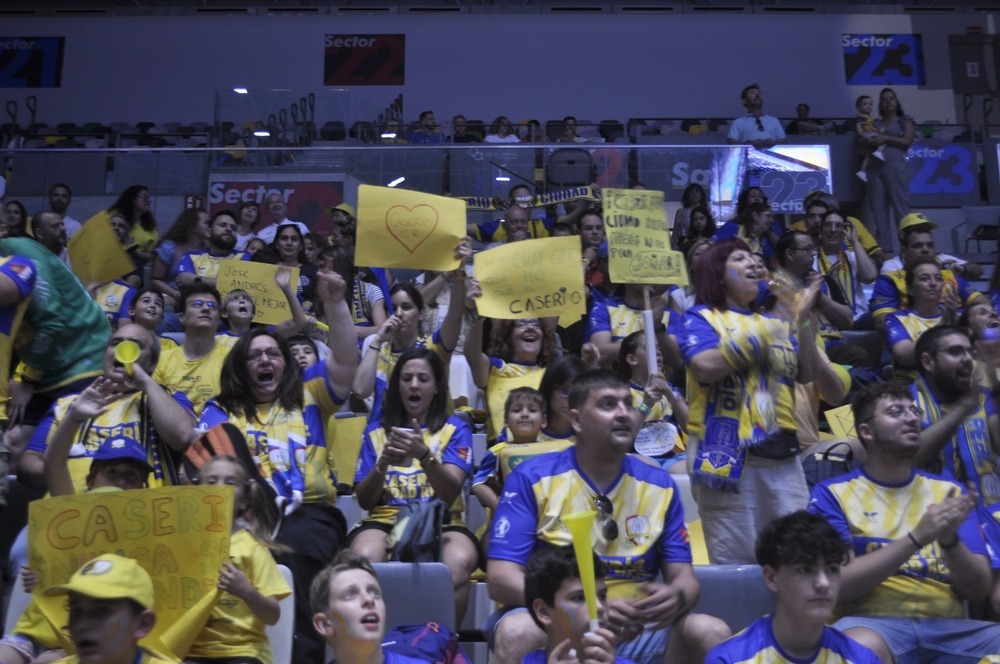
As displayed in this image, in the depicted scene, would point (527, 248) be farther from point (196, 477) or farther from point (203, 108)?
point (203, 108)

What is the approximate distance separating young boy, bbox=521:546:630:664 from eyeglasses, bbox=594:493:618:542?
303 mm

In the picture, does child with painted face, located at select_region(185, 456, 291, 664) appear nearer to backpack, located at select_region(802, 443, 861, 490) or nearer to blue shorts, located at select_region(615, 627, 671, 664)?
blue shorts, located at select_region(615, 627, 671, 664)

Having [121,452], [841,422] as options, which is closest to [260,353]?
[121,452]

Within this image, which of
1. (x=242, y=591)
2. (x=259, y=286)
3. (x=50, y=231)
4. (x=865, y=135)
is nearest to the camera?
(x=242, y=591)

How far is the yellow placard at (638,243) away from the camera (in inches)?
208

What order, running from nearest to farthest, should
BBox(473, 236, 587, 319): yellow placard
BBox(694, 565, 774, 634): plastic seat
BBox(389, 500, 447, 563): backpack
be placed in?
BBox(694, 565, 774, 634): plastic seat, BBox(389, 500, 447, 563): backpack, BBox(473, 236, 587, 319): yellow placard

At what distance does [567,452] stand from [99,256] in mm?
3796

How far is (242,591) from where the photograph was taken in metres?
3.28

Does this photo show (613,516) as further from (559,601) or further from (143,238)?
(143,238)

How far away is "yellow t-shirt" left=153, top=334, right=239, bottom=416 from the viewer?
5418 millimetres

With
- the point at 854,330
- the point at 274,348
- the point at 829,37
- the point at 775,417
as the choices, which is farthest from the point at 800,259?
the point at 829,37

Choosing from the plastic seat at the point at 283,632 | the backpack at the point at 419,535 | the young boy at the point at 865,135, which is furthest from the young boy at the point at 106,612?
the young boy at the point at 865,135

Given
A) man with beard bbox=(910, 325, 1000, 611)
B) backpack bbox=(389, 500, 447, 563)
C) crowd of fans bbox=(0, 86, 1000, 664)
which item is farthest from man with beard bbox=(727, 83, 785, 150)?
backpack bbox=(389, 500, 447, 563)

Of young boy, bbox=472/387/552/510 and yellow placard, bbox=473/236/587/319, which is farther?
yellow placard, bbox=473/236/587/319
